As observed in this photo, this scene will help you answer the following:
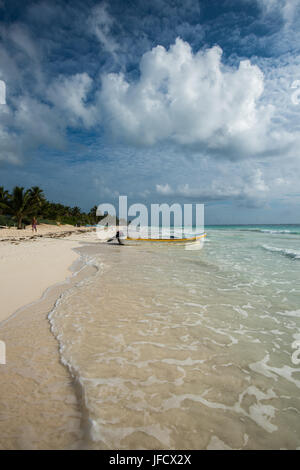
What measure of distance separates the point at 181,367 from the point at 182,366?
29 mm

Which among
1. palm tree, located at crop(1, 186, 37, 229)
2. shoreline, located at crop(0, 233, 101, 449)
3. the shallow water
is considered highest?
palm tree, located at crop(1, 186, 37, 229)

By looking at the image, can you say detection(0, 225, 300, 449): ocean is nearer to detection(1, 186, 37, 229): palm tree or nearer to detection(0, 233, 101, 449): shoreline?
detection(0, 233, 101, 449): shoreline

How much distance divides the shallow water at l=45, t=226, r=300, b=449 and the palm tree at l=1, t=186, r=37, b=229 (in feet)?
126

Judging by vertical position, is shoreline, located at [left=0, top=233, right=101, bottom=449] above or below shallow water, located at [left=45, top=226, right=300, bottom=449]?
above

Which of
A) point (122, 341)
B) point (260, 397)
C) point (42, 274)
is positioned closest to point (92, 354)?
point (122, 341)

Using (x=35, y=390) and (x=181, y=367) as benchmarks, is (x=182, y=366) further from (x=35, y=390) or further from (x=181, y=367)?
(x=35, y=390)

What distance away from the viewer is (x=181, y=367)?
3.38 metres

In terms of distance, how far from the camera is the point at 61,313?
5.18 m

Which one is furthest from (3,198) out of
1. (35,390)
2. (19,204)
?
(35,390)

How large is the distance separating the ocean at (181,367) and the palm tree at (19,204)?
1506 inches

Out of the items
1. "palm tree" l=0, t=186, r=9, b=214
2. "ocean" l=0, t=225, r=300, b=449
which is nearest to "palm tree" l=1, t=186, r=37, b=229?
"palm tree" l=0, t=186, r=9, b=214

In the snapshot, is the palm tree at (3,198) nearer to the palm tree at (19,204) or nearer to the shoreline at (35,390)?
the palm tree at (19,204)

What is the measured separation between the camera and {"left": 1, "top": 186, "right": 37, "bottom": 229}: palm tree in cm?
3744

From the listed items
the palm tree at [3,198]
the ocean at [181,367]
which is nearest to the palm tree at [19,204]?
the palm tree at [3,198]
